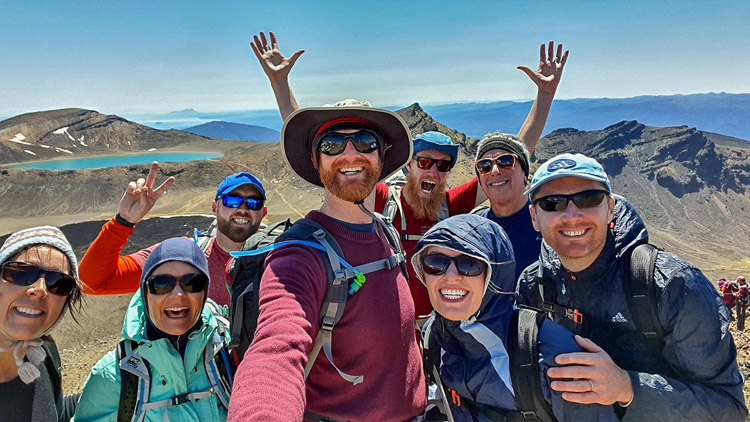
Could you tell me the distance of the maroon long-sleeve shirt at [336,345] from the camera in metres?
1.86

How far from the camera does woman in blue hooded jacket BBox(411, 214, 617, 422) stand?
2383 millimetres

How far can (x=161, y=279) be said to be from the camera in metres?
3.29

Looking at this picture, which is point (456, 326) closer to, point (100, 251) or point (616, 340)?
point (616, 340)

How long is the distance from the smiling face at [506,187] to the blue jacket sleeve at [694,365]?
2282mm

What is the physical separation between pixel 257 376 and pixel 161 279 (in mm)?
1783

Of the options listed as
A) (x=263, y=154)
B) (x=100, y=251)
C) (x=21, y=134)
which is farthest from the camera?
(x=21, y=134)

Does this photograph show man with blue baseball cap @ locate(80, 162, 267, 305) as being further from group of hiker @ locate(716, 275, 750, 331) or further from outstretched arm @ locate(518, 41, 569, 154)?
group of hiker @ locate(716, 275, 750, 331)

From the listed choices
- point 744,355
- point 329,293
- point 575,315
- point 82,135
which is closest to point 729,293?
point 744,355

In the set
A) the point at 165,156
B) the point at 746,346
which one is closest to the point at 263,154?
the point at 165,156

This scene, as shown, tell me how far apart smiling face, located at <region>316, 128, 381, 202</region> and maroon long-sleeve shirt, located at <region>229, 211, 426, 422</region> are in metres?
0.19

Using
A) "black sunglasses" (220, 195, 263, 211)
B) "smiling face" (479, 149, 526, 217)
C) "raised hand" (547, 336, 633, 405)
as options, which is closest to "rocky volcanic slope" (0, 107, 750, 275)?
"black sunglasses" (220, 195, 263, 211)

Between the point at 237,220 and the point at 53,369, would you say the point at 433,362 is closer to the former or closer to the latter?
the point at 53,369

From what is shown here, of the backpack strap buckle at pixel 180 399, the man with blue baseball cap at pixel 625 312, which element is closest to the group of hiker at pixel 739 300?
the man with blue baseball cap at pixel 625 312

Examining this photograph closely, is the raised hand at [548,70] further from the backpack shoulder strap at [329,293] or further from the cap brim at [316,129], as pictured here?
the backpack shoulder strap at [329,293]
